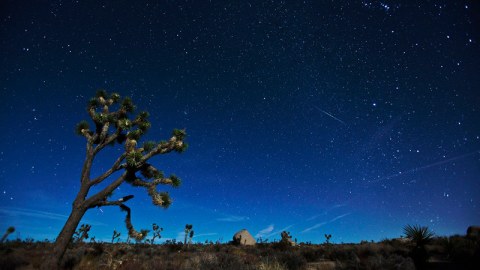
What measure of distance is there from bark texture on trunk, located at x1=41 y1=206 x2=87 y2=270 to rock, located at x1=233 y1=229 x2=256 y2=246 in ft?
76.1

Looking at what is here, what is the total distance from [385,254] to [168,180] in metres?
12.3

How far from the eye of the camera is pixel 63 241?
35.9 feet

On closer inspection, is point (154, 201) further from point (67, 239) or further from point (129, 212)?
point (67, 239)

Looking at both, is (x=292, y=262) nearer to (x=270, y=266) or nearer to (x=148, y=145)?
(x=270, y=266)

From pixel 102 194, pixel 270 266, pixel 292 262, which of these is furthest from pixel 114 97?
pixel 292 262

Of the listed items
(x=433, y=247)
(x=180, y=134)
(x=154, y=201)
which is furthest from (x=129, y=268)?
(x=433, y=247)

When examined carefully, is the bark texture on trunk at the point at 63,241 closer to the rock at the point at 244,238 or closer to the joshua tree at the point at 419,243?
the joshua tree at the point at 419,243

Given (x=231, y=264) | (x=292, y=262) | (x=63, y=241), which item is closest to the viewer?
(x=231, y=264)

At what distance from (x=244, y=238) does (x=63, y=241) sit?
80.1 feet

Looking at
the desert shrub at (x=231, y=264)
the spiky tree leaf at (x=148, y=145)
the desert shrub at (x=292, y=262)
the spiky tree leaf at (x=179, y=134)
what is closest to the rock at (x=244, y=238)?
the desert shrub at (x=292, y=262)

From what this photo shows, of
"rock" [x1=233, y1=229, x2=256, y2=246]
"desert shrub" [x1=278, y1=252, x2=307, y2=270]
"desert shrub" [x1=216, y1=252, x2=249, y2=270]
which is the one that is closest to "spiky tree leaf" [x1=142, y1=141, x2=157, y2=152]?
"desert shrub" [x1=216, y1=252, x2=249, y2=270]

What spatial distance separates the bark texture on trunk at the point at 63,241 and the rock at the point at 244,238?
76.1 ft

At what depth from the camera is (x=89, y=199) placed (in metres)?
12.0

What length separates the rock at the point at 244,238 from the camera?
3197 centimetres
